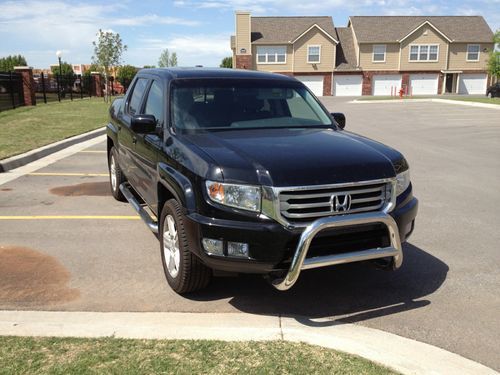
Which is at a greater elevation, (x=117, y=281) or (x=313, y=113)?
(x=313, y=113)

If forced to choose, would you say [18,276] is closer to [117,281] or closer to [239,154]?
[117,281]

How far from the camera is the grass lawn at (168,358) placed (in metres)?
2.99

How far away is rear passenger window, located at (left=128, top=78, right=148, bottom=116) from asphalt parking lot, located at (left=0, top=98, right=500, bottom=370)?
1.38 m

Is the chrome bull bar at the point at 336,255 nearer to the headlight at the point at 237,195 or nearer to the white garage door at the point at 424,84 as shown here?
the headlight at the point at 237,195

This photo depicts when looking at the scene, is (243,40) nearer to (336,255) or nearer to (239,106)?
(239,106)

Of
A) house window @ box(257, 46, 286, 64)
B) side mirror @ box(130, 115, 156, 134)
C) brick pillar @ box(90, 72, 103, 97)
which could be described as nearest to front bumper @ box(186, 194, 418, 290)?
side mirror @ box(130, 115, 156, 134)

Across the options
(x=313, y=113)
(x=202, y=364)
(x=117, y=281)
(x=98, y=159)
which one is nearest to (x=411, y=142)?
(x=98, y=159)

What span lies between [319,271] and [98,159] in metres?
7.65

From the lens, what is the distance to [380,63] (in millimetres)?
53344

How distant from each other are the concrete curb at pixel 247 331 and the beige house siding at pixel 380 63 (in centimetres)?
5275

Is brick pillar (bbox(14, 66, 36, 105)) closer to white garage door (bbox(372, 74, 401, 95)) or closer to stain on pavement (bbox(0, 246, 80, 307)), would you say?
stain on pavement (bbox(0, 246, 80, 307))

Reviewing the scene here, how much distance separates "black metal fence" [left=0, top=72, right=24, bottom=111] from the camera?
22125mm

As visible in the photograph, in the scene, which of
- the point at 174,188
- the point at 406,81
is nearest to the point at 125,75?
the point at 406,81

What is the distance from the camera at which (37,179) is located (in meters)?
8.69
